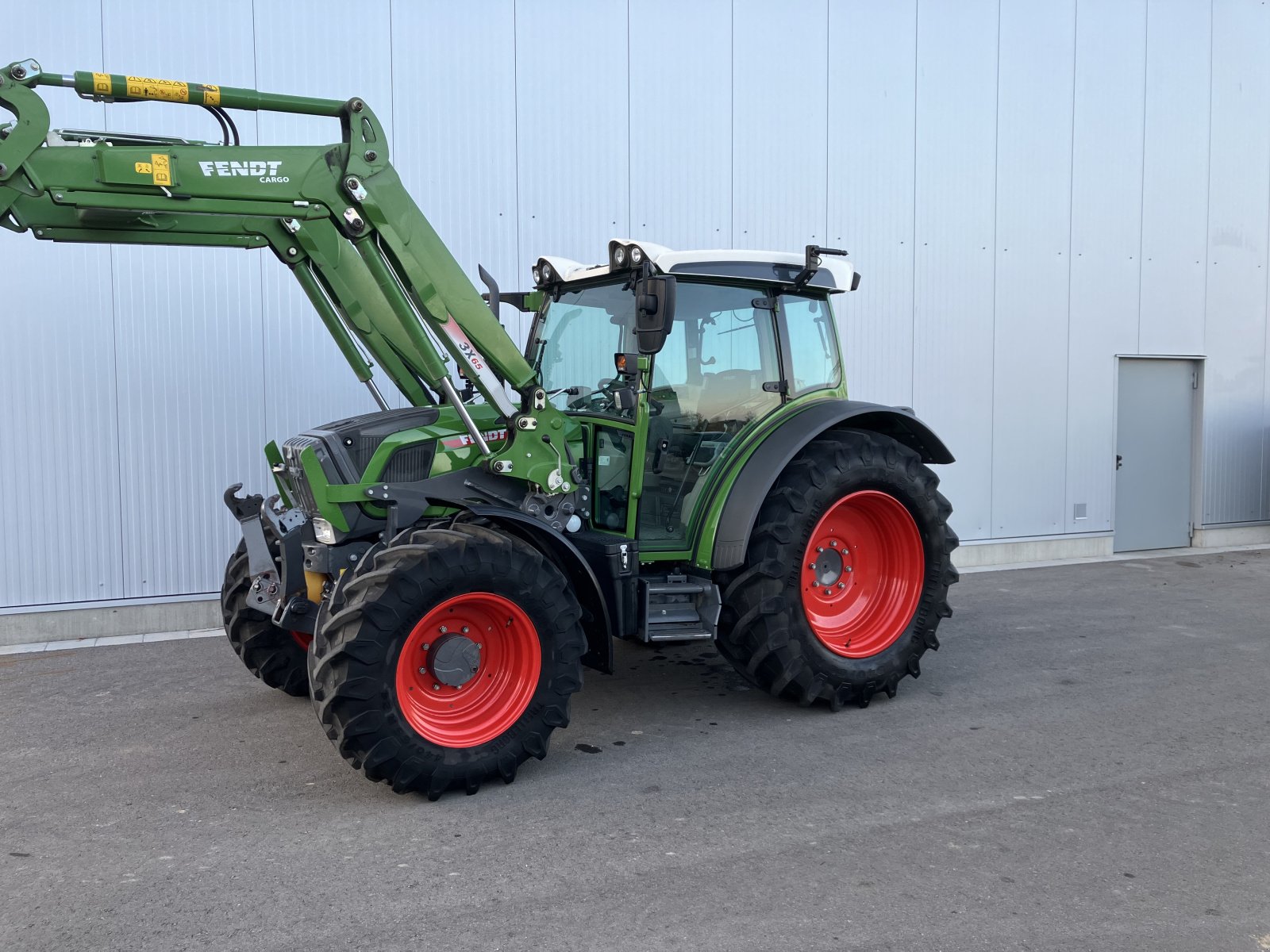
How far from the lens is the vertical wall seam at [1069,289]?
984 cm

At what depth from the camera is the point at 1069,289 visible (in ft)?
32.9

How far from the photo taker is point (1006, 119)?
963 cm

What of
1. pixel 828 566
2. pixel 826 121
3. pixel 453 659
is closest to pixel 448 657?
pixel 453 659

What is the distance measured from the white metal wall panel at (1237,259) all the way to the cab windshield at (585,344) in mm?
8478

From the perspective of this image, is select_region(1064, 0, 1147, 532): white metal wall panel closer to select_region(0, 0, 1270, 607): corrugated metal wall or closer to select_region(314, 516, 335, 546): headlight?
select_region(0, 0, 1270, 607): corrugated metal wall

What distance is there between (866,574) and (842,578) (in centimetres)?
17

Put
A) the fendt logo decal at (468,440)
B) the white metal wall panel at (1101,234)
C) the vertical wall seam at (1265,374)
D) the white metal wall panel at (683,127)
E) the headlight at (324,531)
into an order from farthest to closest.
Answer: the vertical wall seam at (1265,374) < the white metal wall panel at (1101,234) < the white metal wall panel at (683,127) < the fendt logo decal at (468,440) < the headlight at (324,531)

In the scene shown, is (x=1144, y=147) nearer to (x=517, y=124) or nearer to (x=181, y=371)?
(x=517, y=124)

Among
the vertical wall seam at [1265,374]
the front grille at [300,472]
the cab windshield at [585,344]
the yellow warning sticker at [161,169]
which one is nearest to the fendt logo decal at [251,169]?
the yellow warning sticker at [161,169]

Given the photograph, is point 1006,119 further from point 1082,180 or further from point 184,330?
point 184,330

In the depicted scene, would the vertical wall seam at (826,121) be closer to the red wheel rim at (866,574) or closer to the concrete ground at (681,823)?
the red wheel rim at (866,574)

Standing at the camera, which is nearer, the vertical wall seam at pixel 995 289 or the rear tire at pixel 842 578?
the rear tire at pixel 842 578

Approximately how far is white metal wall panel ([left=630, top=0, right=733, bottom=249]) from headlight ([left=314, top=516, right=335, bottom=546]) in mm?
4590

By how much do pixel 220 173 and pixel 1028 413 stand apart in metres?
8.21
